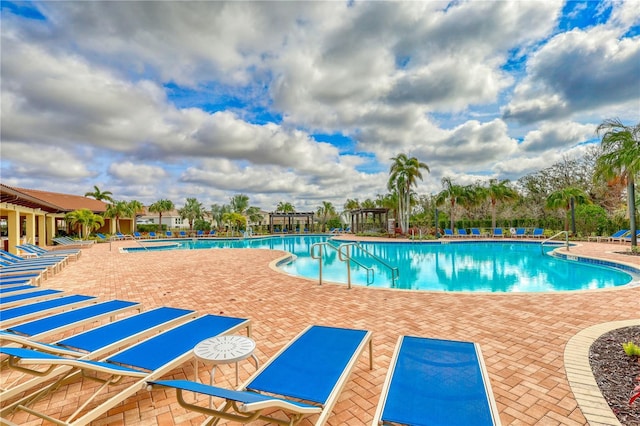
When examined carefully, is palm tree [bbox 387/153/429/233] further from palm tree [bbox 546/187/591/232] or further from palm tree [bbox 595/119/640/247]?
palm tree [bbox 595/119/640/247]

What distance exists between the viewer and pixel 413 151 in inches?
1022

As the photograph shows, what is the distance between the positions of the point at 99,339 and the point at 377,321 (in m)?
3.60

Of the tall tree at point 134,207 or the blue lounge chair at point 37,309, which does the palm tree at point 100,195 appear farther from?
the blue lounge chair at point 37,309

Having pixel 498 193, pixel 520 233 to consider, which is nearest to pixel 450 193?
pixel 498 193

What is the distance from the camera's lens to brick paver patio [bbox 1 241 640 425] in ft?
7.98

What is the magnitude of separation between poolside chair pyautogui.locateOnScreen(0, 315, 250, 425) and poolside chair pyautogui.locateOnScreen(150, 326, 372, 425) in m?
0.47

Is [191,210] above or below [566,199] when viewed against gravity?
above

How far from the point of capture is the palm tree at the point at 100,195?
36.0 m

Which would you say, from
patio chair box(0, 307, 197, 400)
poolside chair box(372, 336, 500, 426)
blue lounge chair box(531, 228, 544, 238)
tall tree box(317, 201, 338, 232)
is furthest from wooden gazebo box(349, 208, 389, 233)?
poolside chair box(372, 336, 500, 426)

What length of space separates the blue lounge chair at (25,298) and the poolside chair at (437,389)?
5498 mm

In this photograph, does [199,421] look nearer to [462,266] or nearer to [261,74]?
[462,266]

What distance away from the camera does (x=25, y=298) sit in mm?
4602

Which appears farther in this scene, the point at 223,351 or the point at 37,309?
the point at 37,309

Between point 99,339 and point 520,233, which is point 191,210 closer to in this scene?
point 520,233
